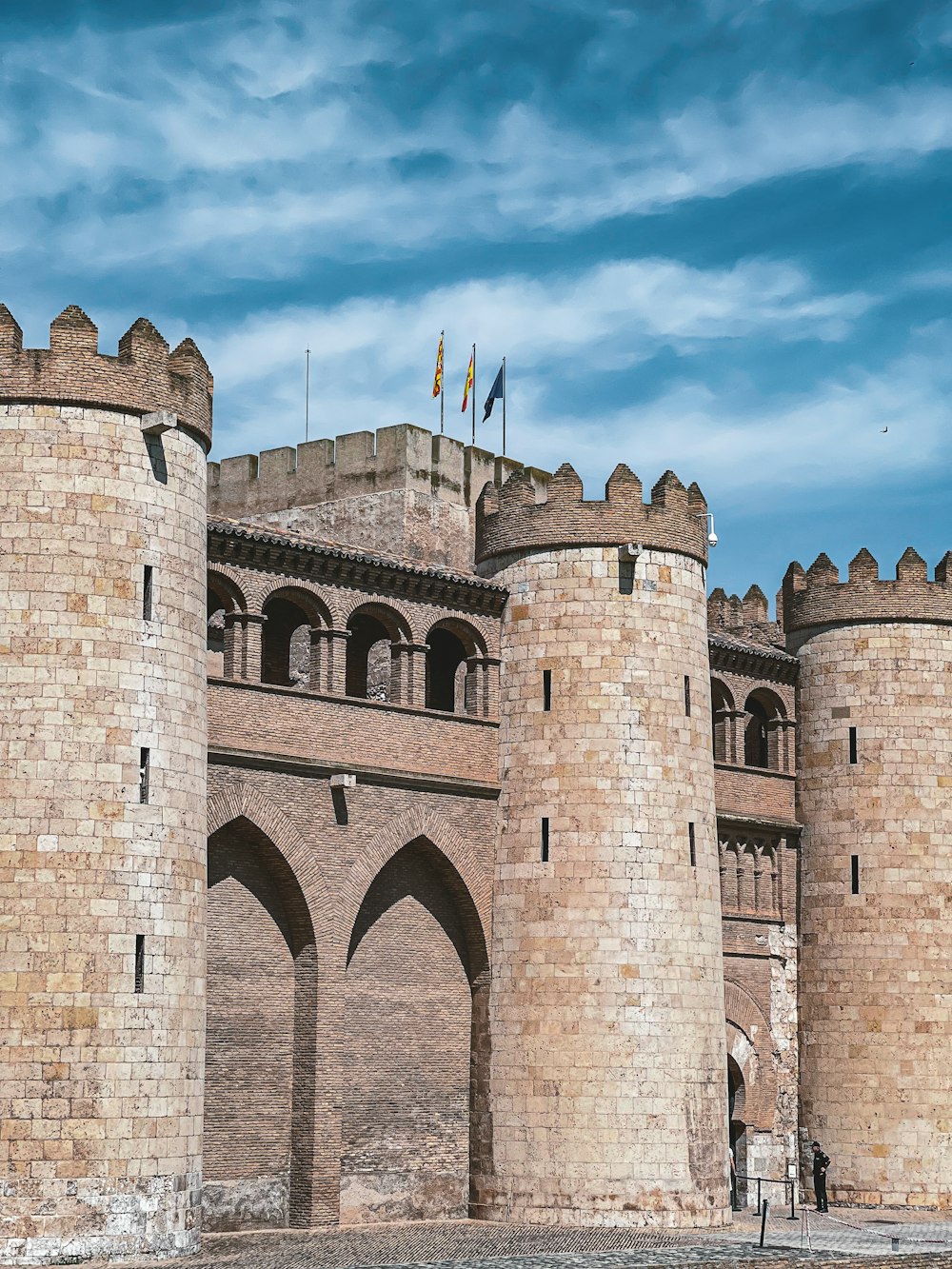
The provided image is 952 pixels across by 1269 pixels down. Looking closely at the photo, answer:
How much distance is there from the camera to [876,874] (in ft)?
112

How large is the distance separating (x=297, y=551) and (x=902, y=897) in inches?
488

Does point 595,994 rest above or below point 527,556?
below

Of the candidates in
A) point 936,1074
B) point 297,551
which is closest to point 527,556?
point 297,551

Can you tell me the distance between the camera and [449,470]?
36.0m

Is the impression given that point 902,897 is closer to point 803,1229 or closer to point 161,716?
point 803,1229

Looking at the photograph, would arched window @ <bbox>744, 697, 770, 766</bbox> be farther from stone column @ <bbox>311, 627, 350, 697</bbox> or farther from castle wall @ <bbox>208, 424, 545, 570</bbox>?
stone column @ <bbox>311, 627, 350, 697</bbox>

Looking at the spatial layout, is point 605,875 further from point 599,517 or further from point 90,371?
point 90,371

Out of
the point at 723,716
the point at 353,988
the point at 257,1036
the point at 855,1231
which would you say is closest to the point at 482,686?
the point at 353,988

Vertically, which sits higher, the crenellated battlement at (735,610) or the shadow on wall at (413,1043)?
the crenellated battlement at (735,610)

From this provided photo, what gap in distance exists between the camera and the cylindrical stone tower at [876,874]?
33.0m

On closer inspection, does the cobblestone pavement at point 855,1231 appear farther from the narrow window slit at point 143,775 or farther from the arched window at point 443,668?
the narrow window slit at point 143,775

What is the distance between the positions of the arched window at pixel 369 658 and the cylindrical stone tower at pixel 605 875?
6.63ft

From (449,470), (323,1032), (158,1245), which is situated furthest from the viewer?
(449,470)

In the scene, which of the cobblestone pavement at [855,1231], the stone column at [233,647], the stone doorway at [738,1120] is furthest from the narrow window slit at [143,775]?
the stone doorway at [738,1120]
